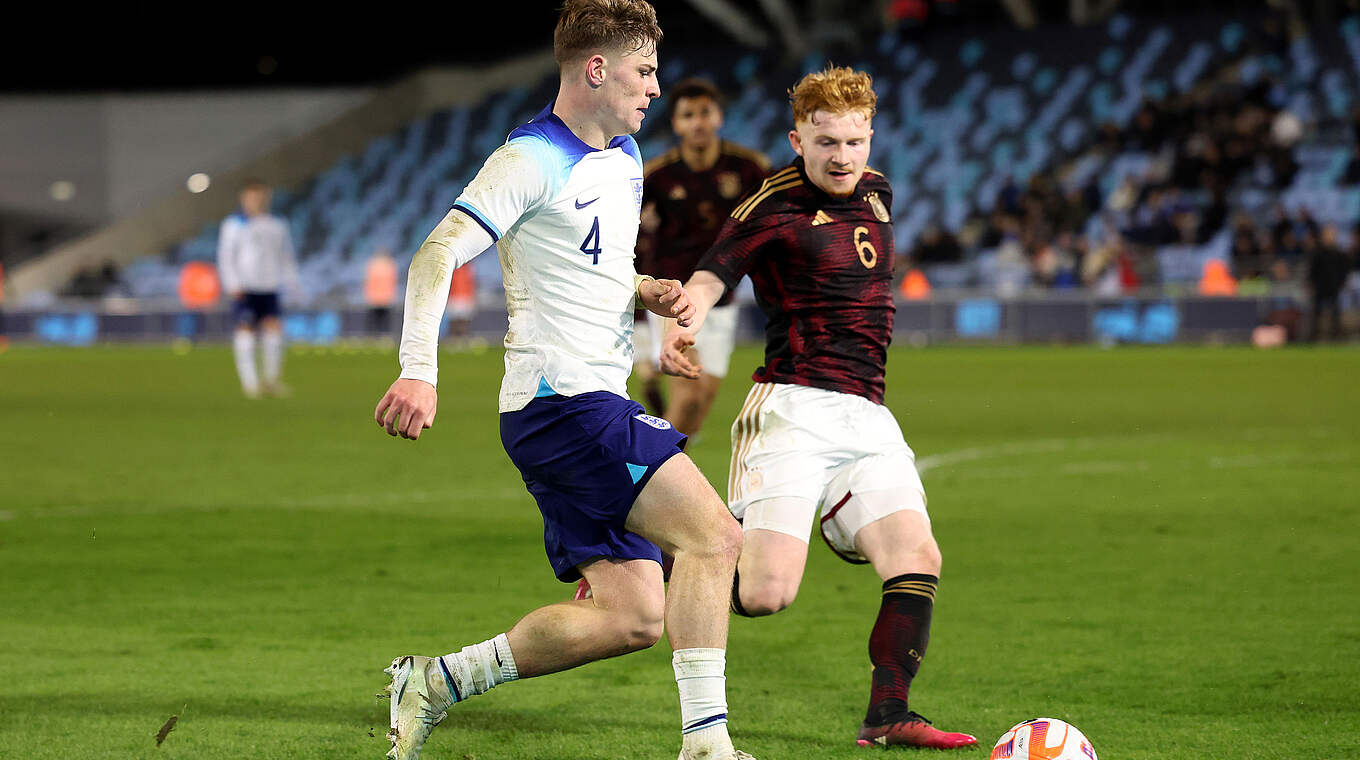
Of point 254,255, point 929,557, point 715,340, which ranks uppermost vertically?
point 254,255

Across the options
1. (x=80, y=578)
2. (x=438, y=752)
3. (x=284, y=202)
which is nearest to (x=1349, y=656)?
(x=438, y=752)

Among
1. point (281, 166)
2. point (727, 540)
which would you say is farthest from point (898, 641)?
point (281, 166)

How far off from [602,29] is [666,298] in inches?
25.8

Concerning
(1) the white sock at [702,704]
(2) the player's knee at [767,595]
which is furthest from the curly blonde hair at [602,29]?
(2) the player's knee at [767,595]

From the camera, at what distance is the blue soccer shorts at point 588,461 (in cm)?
397

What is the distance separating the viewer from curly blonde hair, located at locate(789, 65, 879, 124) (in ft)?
16.8

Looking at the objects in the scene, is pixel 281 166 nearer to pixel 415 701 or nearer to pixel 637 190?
pixel 637 190

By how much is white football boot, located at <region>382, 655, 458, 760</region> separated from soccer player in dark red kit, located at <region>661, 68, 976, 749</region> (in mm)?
1115

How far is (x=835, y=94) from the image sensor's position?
511 cm

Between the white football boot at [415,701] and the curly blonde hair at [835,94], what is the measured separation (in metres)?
2.01

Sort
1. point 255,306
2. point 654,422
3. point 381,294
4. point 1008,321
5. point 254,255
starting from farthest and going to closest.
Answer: point 381,294 < point 1008,321 < point 255,306 < point 254,255 < point 654,422

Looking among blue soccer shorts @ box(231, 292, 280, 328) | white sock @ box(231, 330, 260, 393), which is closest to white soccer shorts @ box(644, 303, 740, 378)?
white sock @ box(231, 330, 260, 393)

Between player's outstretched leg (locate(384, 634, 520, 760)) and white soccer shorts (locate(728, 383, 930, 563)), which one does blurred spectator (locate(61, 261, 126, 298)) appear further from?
player's outstretched leg (locate(384, 634, 520, 760))

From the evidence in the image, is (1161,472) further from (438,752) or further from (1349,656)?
(438,752)
